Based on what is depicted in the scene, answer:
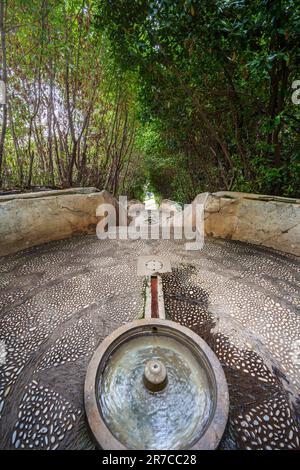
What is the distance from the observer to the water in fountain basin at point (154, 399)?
3.31 feet

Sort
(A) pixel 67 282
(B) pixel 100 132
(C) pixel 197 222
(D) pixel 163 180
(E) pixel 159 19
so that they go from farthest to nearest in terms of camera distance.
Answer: (D) pixel 163 180 < (B) pixel 100 132 < (C) pixel 197 222 < (E) pixel 159 19 < (A) pixel 67 282

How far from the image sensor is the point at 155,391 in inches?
45.8

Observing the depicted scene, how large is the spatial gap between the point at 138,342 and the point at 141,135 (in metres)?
7.75

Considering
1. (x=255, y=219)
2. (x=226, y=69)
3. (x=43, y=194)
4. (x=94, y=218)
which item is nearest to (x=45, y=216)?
(x=43, y=194)

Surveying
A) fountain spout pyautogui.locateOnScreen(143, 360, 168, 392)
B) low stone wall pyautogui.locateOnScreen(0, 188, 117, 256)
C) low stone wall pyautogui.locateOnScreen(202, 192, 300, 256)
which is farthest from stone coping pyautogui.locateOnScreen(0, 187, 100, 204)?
fountain spout pyautogui.locateOnScreen(143, 360, 168, 392)

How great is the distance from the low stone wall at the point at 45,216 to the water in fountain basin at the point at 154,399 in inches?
85.8

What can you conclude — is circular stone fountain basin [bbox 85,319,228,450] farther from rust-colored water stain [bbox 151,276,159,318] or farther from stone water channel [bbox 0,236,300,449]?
rust-colored water stain [bbox 151,276,159,318]

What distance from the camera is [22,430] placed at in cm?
106

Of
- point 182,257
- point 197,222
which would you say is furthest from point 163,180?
point 182,257

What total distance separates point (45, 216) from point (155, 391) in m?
2.62

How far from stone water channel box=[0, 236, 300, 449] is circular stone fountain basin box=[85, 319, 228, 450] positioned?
0.12 metres

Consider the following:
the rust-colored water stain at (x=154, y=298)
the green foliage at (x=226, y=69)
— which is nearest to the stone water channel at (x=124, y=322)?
the rust-colored water stain at (x=154, y=298)
